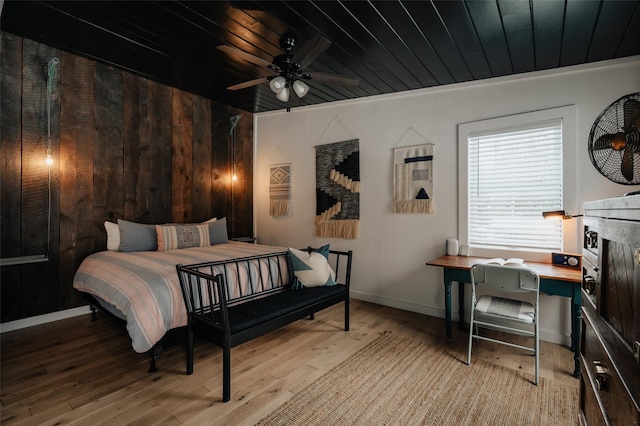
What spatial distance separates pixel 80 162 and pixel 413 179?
3647mm

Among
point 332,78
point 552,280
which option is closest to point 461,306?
point 552,280

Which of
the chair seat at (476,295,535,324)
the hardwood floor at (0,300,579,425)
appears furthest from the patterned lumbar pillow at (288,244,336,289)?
the chair seat at (476,295,535,324)

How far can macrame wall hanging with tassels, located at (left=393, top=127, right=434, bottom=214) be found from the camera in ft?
11.6

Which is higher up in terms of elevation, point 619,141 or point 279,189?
point 619,141

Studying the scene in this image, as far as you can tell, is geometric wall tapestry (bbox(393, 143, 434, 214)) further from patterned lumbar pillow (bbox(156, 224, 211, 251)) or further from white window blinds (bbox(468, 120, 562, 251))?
patterned lumbar pillow (bbox(156, 224, 211, 251))

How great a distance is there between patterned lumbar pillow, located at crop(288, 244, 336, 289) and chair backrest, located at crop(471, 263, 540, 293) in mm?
1282

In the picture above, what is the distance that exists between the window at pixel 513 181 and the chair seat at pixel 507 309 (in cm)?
76

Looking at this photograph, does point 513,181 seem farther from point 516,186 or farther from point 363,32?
point 363,32

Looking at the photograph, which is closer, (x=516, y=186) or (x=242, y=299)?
(x=242, y=299)

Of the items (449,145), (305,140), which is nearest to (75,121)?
(305,140)

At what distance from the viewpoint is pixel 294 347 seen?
2711 mm

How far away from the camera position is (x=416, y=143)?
3646 millimetres

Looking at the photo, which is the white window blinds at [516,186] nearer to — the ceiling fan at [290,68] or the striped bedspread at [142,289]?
the ceiling fan at [290,68]

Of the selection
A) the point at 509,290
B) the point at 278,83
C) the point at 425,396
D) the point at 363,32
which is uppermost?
the point at 363,32
